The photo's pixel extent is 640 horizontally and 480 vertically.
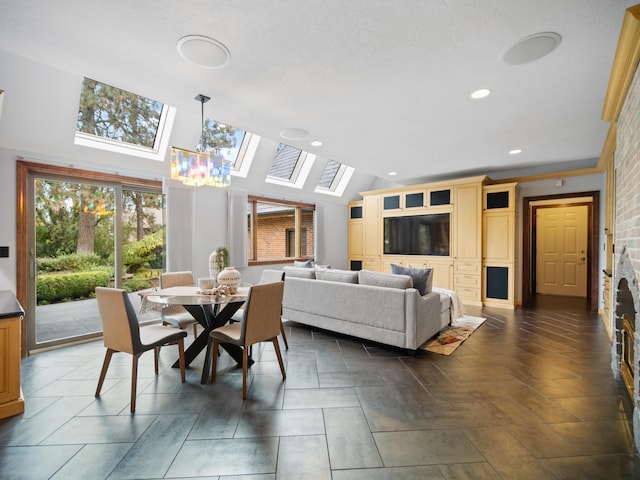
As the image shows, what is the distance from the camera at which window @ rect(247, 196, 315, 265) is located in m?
6.62

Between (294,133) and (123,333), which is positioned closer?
(123,333)

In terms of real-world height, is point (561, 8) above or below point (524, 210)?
above

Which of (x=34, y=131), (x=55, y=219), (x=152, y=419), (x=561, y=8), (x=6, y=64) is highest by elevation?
(x=6, y=64)

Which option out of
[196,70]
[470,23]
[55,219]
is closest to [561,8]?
[470,23]

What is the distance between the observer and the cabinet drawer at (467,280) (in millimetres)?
5629

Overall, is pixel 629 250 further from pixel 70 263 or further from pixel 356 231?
pixel 356 231

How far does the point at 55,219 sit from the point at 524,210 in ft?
24.0

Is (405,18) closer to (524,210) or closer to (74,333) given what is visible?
(74,333)

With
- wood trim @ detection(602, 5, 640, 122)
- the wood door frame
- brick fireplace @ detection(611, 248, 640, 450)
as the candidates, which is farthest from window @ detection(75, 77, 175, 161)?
the wood door frame

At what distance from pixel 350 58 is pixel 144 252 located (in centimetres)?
370

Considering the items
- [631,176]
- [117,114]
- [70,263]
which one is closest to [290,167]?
[117,114]

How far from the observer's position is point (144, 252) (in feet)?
13.8

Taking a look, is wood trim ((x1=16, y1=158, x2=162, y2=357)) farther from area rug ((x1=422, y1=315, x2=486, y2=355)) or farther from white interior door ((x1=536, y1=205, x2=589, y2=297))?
white interior door ((x1=536, y1=205, x2=589, y2=297))

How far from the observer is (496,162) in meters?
5.24
